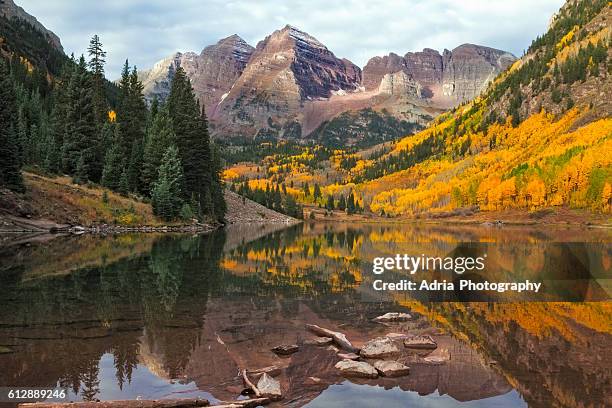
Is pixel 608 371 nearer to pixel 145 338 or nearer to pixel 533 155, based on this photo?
pixel 145 338

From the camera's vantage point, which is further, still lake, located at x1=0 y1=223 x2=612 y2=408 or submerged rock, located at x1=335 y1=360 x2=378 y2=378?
submerged rock, located at x1=335 y1=360 x2=378 y2=378

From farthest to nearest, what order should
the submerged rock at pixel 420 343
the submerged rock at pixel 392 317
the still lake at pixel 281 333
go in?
the submerged rock at pixel 392 317, the submerged rock at pixel 420 343, the still lake at pixel 281 333

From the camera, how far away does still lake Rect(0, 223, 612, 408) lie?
14.5 m

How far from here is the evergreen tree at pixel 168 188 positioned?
85.1 m

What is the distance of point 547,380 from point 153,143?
3311 inches

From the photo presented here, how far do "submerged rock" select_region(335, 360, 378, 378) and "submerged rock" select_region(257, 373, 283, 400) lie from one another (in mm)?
2739

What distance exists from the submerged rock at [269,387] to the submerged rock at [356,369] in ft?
8.99

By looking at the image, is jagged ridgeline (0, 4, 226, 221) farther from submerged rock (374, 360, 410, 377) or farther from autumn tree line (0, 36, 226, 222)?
submerged rock (374, 360, 410, 377)

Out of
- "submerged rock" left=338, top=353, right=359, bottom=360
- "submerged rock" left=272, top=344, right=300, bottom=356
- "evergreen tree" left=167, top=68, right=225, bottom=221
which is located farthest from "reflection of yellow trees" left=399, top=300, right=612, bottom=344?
"evergreen tree" left=167, top=68, right=225, bottom=221

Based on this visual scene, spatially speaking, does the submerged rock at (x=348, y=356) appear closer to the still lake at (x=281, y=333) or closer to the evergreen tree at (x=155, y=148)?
the still lake at (x=281, y=333)

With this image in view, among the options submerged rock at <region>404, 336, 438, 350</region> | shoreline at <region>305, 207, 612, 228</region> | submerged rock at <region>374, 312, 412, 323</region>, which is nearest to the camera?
submerged rock at <region>404, 336, 438, 350</region>

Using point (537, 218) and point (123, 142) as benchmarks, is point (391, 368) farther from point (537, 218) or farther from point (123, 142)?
point (537, 218)

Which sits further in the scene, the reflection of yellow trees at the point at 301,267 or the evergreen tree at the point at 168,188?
the evergreen tree at the point at 168,188

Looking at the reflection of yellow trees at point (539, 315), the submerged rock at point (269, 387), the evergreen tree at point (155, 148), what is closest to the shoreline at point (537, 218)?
the evergreen tree at point (155, 148)
